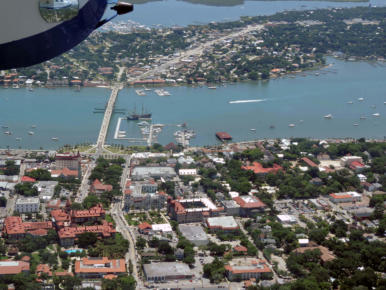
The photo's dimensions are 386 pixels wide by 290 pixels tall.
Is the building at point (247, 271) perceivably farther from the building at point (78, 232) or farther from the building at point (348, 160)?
the building at point (348, 160)

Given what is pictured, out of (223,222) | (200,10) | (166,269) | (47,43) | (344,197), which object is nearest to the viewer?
(47,43)

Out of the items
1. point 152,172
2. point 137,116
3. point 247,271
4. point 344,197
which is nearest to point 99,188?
point 152,172

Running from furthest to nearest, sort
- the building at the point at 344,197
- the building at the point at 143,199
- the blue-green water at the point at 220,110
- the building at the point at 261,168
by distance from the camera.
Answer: the blue-green water at the point at 220,110 < the building at the point at 261,168 < the building at the point at 344,197 < the building at the point at 143,199

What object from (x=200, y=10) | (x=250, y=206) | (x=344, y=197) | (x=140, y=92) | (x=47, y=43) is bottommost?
(x=344, y=197)

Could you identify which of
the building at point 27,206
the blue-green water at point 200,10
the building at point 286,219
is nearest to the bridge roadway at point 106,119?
the building at point 27,206

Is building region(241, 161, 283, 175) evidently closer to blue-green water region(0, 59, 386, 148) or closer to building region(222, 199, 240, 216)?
building region(222, 199, 240, 216)

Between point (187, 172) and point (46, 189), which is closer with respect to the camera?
point (46, 189)

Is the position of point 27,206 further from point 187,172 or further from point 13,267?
point 187,172
